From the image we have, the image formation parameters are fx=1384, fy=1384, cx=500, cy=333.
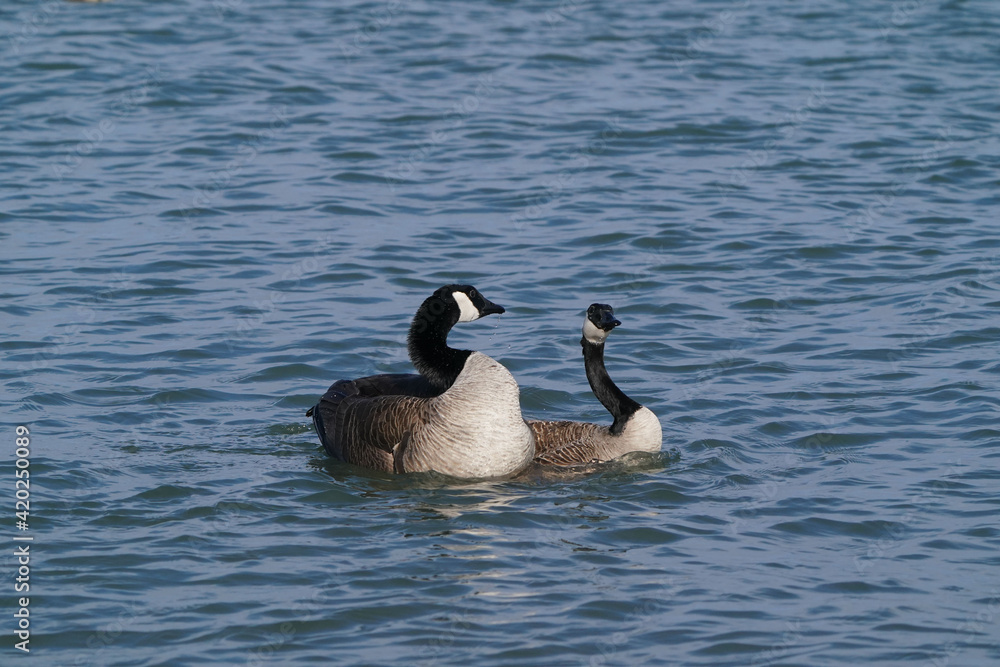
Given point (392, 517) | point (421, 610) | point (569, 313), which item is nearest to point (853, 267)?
point (569, 313)

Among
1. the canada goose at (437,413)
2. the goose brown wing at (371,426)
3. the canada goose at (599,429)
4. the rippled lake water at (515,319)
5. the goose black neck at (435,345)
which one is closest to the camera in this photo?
the rippled lake water at (515,319)

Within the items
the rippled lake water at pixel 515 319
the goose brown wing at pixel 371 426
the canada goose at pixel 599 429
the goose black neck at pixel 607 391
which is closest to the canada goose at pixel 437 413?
the goose brown wing at pixel 371 426

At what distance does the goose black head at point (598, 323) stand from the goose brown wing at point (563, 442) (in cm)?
72

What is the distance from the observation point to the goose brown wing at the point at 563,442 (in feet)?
36.3

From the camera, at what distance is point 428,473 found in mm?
10727

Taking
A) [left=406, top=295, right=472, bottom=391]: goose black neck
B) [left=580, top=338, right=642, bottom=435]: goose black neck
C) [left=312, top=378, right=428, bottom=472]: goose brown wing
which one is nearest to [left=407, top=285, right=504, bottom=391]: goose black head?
[left=406, top=295, right=472, bottom=391]: goose black neck

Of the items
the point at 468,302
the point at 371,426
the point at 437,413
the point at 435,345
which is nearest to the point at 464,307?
the point at 468,302

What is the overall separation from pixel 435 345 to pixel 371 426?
84 cm

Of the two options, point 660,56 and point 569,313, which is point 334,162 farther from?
point 660,56

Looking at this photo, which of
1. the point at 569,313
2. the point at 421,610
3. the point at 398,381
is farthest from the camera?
the point at 569,313

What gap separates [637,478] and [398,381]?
2.19 meters

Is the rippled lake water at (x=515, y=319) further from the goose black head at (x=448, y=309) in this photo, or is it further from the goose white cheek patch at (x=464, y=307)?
the goose white cheek patch at (x=464, y=307)

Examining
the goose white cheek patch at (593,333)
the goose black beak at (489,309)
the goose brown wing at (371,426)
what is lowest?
the goose brown wing at (371,426)

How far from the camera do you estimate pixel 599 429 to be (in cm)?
1128
